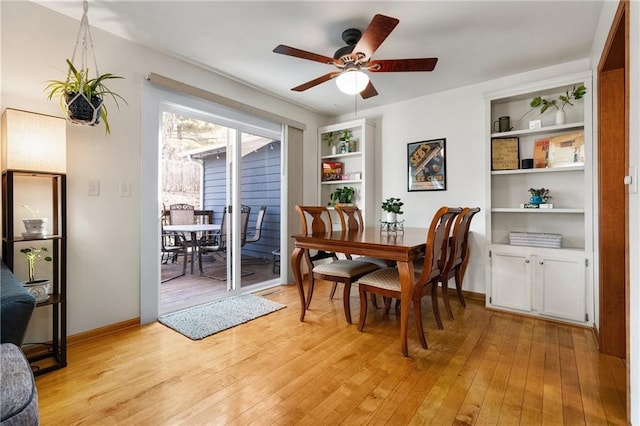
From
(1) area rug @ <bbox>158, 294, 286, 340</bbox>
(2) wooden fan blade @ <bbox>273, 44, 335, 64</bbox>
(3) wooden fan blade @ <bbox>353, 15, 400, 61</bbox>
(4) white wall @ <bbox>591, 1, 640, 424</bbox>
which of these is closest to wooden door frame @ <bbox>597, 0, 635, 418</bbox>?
(4) white wall @ <bbox>591, 1, 640, 424</bbox>

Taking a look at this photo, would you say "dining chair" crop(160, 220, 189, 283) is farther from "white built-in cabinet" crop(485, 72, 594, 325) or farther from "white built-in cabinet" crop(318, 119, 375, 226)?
"white built-in cabinet" crop(485, 72, 594, 325)

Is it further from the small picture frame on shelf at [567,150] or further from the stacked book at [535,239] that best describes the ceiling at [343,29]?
the stacked book at [535,239]

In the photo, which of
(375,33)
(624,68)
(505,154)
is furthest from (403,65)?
(505,154)

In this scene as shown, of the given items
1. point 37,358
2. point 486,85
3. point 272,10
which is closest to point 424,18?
point 272,10

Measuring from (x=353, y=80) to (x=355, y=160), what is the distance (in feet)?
7.17

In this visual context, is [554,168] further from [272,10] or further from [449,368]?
[272,10]

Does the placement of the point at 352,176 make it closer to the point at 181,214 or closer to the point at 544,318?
the point at 181,214

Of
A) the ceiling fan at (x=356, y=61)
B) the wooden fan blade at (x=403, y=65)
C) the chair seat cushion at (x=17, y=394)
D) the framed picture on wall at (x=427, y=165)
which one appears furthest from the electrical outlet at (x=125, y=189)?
the framed picture on wall at (x=427, y=165)

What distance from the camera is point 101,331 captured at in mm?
2363

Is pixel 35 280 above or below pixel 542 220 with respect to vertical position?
below

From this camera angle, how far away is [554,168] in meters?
2.76

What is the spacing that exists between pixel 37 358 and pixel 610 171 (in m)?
4.13

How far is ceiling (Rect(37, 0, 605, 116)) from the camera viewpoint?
6.87 ft

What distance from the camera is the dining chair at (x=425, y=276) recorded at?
2.08 metres
